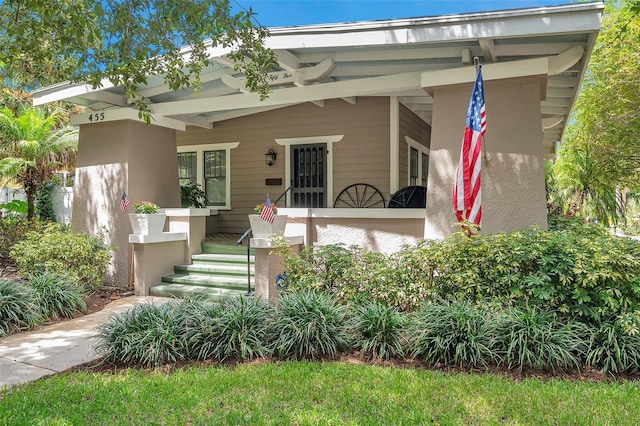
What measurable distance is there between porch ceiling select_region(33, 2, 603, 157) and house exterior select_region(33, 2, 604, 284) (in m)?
0.02

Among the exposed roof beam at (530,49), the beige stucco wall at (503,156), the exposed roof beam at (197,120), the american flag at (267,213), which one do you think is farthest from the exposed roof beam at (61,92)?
the exposed roof beam at (530,49)

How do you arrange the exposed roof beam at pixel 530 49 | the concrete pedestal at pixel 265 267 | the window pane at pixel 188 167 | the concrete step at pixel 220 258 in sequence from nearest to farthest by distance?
the exposed roof beam at pixel 530 49 → the concrete pedestal at pixel 265 267 → the concrete step at pixel 220 258 → the window pane at pixel 188 167

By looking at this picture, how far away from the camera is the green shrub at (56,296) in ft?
19.5

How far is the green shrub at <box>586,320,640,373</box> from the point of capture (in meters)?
3.80

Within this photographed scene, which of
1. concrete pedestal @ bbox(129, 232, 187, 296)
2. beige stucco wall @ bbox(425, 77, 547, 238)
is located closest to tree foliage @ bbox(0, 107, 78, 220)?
concrete pedestal @ bbox(129, 232, 187, 296)

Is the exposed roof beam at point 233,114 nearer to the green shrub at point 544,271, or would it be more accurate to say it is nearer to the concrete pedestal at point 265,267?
the concrete pedestal at point 265,267

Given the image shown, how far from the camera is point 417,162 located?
32.5 feet

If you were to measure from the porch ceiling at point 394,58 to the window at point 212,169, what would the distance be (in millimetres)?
1993

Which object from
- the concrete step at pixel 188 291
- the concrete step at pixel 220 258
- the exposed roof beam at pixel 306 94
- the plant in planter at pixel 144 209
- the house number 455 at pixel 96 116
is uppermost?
the exposed roof beam at pixel 306 94

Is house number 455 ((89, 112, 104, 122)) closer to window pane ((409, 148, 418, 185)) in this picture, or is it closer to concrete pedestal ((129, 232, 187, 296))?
concrete pedestal ((129, 232, 187, 296))

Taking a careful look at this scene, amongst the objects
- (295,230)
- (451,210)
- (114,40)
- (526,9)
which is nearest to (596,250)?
(451,210)

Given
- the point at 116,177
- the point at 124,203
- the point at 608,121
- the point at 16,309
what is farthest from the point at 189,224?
the point at 608,121

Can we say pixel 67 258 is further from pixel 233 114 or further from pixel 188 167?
pixel 233 114

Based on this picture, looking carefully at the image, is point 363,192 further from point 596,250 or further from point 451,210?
point 596,250
